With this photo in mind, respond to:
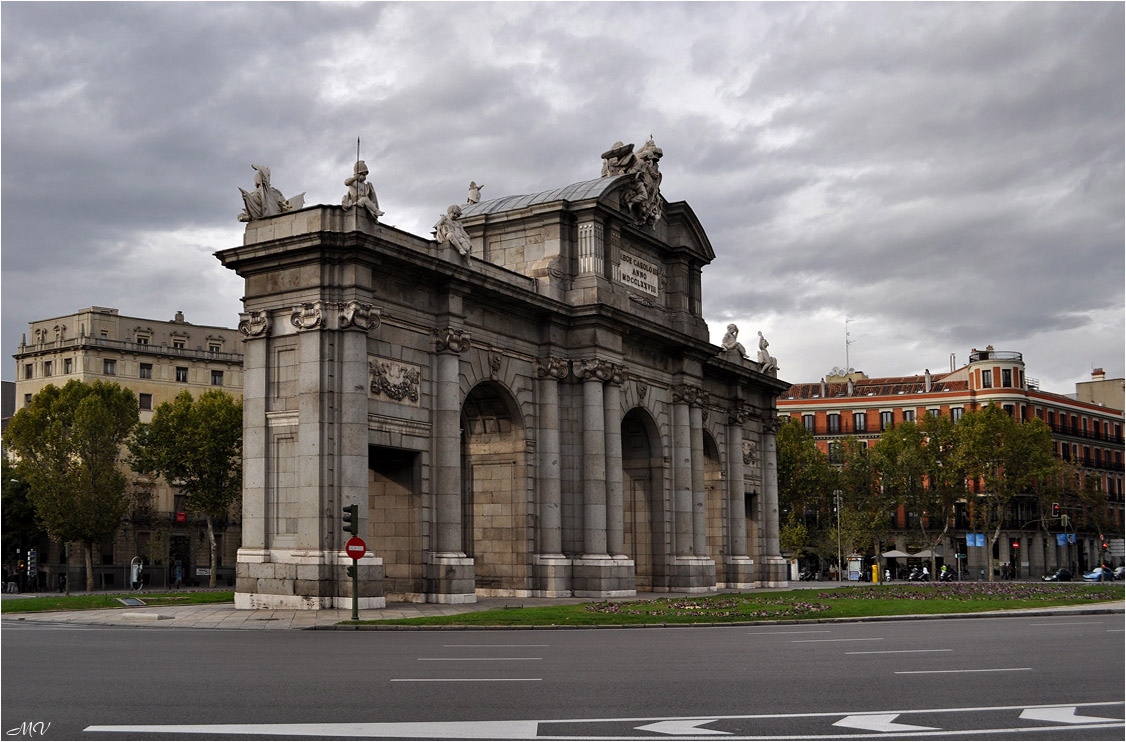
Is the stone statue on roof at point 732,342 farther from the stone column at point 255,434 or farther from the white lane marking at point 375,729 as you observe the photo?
the white lane marking at point 375,729

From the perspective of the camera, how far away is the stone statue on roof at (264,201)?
38.5 meters

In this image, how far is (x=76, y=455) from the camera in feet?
Result: 251

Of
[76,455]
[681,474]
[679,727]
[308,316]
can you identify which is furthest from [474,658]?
[76,455]

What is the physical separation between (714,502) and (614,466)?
14.3m

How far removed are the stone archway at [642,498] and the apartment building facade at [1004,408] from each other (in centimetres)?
5440

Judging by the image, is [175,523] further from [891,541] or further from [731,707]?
[731,707]

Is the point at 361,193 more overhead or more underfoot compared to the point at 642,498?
more overhead

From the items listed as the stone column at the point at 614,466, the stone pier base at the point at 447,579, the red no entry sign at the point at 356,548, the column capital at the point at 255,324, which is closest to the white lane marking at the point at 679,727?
the red no entry sign at the point at 356,548

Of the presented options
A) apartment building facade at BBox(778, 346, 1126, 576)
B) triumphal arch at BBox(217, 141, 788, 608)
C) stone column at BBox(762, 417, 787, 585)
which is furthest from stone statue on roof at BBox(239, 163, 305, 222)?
apartment building facade at BBox(778, 346, 1126, 576)

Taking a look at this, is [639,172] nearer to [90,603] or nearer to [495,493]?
[495,493]

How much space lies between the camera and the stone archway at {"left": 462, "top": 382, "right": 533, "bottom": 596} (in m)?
44.6

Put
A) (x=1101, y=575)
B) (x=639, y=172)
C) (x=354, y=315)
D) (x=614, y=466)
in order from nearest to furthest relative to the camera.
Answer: (x=354, y=315) → (x=614, y=466) → (x=639, y=172) → (x=1101, y=575)

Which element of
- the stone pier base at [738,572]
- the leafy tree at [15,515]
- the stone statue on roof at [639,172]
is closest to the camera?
the stone statue on roof at [639,172]

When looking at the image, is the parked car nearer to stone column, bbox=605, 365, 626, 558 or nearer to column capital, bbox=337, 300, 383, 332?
stone column, bbox=605, 365, 626, 558
